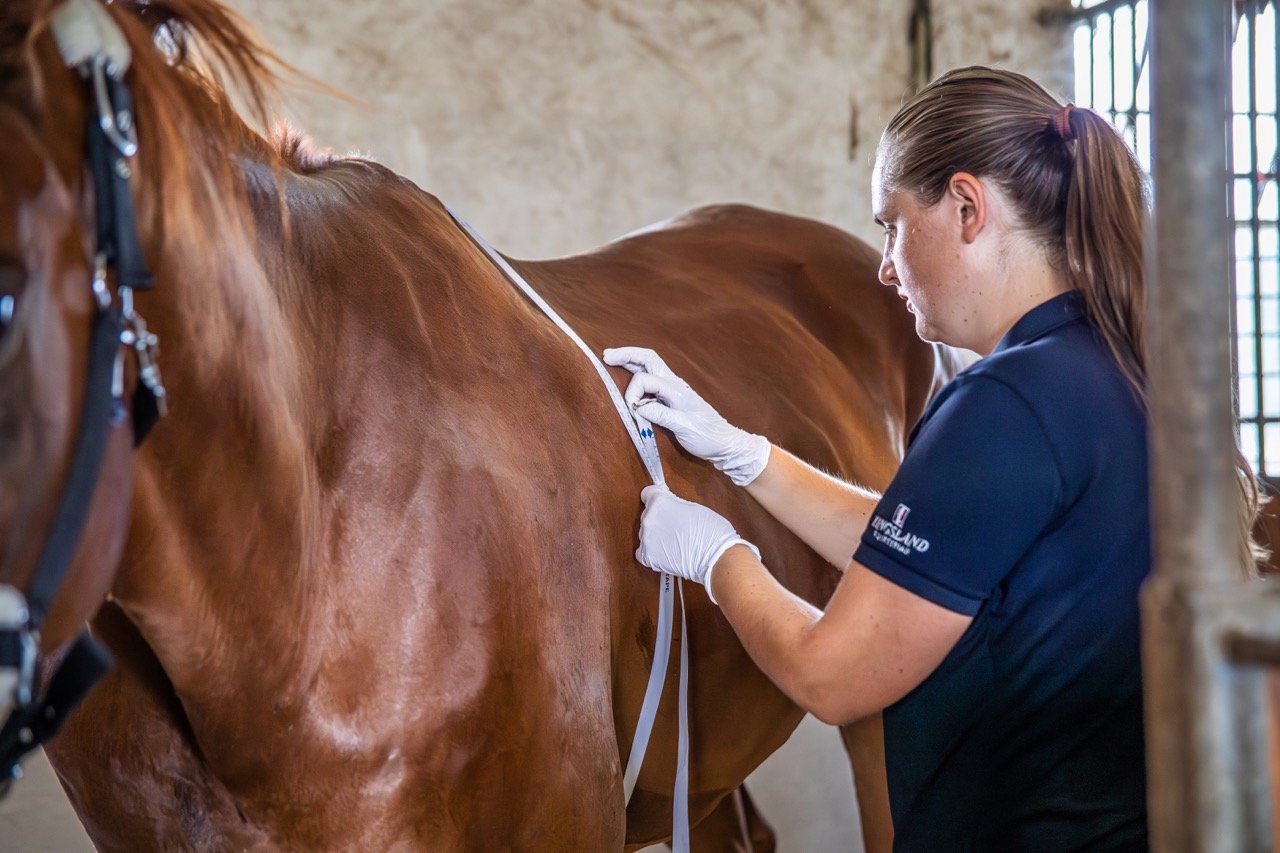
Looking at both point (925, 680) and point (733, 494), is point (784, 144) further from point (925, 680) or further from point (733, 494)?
point (925, 680)

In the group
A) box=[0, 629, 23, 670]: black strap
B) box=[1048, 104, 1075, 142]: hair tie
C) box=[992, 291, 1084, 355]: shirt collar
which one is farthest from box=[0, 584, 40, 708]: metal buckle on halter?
box=[1048, 104, 1075, 142]: hair tie

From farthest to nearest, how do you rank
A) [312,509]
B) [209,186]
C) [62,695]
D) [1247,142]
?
[1247,142] → [312,509] → [209,186] → [62,695]

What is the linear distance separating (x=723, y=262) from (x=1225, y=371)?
64.9 inches

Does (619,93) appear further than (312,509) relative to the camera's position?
Yes

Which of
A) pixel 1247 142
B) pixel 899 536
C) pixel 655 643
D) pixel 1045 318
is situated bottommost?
pixel 655 643

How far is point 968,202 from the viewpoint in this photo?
3.81 feet

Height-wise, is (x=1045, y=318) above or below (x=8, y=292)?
below

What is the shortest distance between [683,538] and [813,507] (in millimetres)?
333

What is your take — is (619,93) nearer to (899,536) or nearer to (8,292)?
(899,536)

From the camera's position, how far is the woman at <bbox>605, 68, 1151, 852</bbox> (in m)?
1.02

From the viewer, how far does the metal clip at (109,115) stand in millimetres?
710

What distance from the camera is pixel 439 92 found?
2844 millimetres

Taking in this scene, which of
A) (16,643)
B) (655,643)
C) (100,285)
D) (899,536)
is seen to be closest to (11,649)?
(16,643)

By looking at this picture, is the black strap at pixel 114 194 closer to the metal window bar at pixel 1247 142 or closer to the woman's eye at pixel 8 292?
the woman's eye at pixel 8 292
